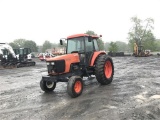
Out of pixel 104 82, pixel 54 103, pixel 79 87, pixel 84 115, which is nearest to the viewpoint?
pixel 84 115

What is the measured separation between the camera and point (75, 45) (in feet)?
35.0

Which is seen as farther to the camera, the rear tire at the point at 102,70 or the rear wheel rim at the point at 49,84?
the rear tire at the point at 102,70

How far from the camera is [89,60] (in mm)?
10648

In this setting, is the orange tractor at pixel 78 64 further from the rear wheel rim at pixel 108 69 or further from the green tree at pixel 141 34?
the green tree at pixel 141 34

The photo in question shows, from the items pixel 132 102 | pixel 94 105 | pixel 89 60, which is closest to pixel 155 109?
pixel 132 102

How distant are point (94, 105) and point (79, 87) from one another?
1723 mm

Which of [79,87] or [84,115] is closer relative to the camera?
[84,115]

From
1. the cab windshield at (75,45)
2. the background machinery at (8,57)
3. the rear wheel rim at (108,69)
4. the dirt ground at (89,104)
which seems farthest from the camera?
the background machinery at (8,57)

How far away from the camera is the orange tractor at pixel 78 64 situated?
30.8 ft

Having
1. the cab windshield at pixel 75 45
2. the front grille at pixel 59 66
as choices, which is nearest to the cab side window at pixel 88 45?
the cab windshield at pixel 75 45

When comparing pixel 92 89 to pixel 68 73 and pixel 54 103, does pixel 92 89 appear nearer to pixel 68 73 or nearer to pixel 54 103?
pixel 68 73

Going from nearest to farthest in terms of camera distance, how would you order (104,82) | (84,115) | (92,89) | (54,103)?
(84,115)
(54,103)
(92,89)
(104,82)

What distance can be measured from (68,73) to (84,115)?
335 cm

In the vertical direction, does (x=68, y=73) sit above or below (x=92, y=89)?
above
